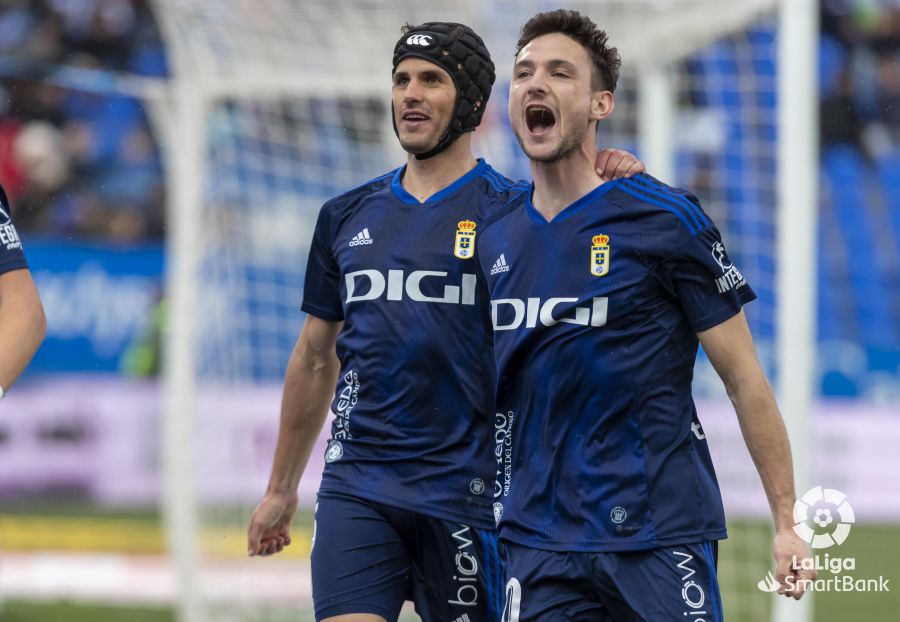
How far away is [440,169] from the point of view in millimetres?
4930

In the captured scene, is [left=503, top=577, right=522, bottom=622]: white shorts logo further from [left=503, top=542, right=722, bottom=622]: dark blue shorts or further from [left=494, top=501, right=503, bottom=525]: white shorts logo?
[left=494, top=501, right=503, bottom=525]: white shorts logo

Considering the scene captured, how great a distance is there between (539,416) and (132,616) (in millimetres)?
6392

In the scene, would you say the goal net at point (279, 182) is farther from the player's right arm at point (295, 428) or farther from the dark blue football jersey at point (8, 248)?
the dark blue football jersey at point (8, 248)

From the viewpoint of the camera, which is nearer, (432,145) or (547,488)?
(547,488)

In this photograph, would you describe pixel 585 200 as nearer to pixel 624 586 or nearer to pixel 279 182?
pixel 624 586

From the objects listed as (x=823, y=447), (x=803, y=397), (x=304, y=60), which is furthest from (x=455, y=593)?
(x=823, y=447)

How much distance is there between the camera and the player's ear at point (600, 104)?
418 centimetres

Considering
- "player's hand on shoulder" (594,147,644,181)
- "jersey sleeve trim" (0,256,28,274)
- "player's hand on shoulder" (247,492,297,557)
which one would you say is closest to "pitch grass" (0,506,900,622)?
"player's hand on shoulder" (247,492,297,557)

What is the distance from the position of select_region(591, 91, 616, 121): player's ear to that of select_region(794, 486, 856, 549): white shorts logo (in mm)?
1255

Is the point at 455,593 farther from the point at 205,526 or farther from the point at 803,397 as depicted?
the point at 205,526

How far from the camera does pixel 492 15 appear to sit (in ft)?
26.0

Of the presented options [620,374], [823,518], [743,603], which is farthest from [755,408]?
[823,518]

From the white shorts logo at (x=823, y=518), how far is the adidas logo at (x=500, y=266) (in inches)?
42.4

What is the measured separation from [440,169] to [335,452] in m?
1.03
